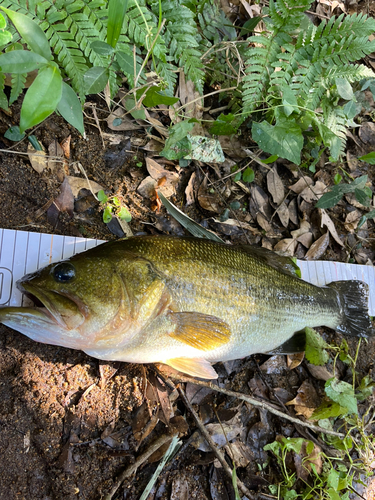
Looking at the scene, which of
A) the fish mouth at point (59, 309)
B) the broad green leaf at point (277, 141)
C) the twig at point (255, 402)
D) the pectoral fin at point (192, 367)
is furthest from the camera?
the broad green leaf at point (277, 141)

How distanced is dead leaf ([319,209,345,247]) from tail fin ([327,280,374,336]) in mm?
555

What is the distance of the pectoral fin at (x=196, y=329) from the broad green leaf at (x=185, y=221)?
0.92 metres

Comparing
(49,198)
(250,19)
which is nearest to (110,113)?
(49,198)

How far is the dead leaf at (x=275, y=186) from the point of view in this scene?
3951 mm

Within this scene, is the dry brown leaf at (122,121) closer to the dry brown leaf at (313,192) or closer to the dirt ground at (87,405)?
the dirt ground at (87,405)

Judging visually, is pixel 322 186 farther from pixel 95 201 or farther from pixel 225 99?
pixel 95 201

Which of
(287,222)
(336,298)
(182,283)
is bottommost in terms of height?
(336,298)

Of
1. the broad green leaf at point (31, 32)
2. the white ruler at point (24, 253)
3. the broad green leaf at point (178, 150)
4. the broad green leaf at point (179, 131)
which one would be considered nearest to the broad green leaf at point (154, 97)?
the broad green leaf at point (179, 131)

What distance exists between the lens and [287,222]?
398cm

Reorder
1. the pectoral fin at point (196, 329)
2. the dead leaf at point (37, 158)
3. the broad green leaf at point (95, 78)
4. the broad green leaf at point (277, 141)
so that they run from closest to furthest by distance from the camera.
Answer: the broad green leaf at point (95, 78), the pectoral fin at point (196, 329), the dead leaf at point (37, 158), the broad green leaf at point (277, 141)

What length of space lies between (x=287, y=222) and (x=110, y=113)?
2.17 m

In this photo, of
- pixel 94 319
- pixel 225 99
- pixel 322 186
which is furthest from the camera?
pixel 322 186

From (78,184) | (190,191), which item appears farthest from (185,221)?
(78,184)

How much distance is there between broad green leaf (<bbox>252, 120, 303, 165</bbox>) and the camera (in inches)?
132
